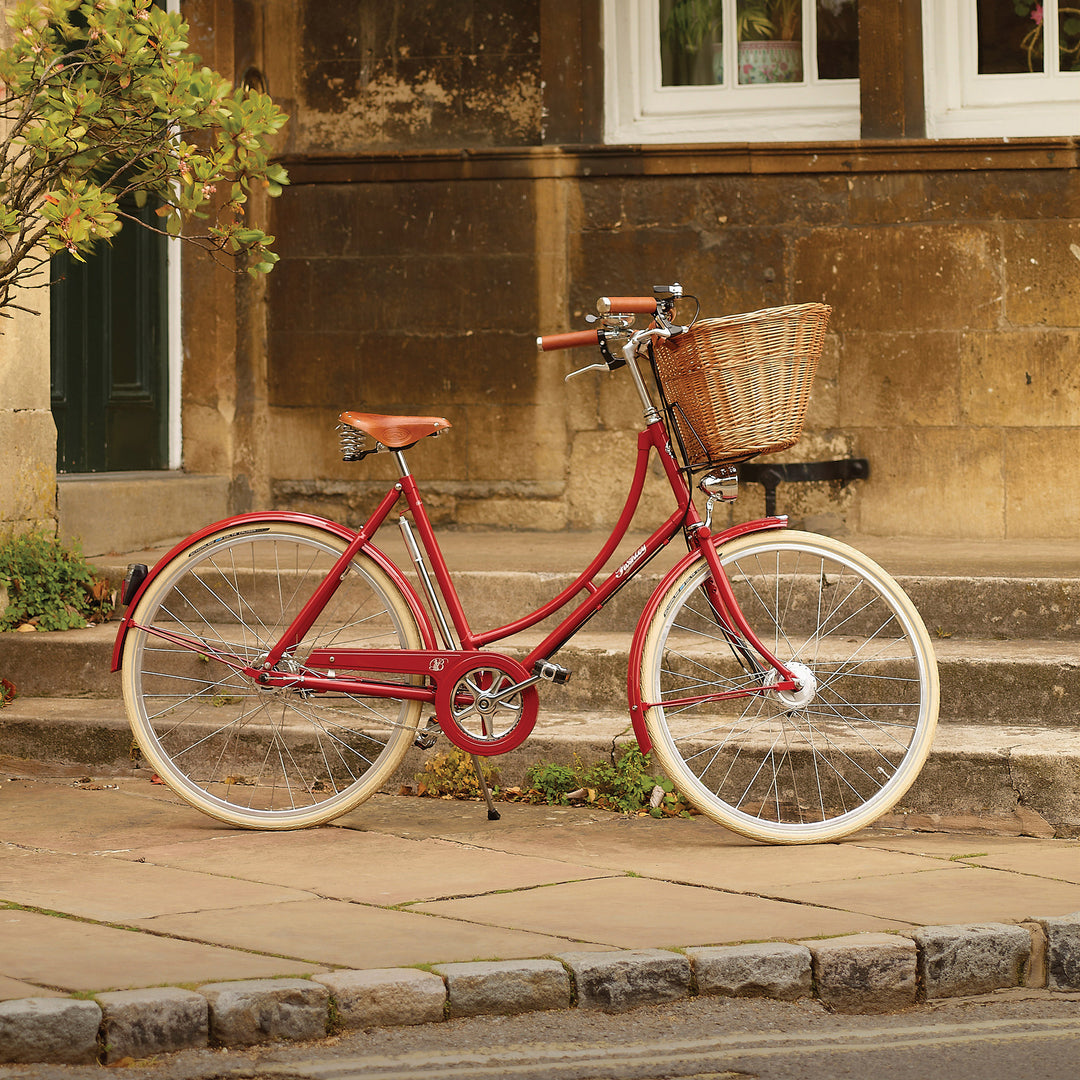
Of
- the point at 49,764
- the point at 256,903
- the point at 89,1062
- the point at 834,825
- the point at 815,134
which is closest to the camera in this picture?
the point at 89,1062

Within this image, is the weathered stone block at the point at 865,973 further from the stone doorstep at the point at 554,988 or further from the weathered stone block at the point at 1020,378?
the weathered stone block at the point at 1020,378

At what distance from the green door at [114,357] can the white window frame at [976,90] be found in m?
4.22

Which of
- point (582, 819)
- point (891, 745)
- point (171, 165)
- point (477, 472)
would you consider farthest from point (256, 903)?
point (477, 472)

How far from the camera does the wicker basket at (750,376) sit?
448cm

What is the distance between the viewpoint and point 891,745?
512cm

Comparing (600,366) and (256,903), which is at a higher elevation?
(600,366)

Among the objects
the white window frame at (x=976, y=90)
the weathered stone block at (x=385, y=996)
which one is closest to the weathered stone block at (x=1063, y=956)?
the weathered stone block at (x=385, y=996)

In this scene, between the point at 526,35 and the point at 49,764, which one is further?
the point at 526,35

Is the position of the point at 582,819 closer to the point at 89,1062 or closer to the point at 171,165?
the point at 89,1062

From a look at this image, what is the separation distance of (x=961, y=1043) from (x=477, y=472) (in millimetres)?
5656

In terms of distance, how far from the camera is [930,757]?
198 inches

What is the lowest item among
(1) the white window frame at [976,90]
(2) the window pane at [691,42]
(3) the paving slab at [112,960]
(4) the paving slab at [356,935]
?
(4) the paving slab at [356,935]

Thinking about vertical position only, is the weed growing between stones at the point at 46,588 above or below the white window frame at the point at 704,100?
below

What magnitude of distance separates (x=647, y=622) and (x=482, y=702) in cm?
54
